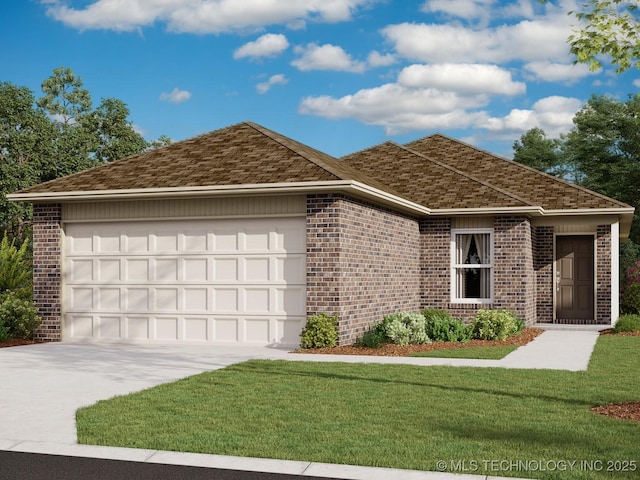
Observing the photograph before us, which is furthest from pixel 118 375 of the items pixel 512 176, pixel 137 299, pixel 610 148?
pixel 610 148

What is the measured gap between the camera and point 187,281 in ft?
55.9

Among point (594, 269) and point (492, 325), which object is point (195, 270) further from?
point (594, 269)

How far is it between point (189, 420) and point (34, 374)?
16.0 feet

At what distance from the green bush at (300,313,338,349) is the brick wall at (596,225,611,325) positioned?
1072 cm

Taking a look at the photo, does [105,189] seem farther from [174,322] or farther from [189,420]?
[189,420]

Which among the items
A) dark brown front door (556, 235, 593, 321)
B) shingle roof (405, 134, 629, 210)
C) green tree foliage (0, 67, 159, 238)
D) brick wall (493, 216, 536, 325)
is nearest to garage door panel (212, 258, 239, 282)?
brick wall (493, 216, 536, 325)

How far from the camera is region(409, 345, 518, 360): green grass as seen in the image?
1436cm

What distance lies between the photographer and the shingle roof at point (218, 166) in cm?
1622

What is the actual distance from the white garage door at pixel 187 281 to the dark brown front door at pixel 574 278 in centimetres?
1064

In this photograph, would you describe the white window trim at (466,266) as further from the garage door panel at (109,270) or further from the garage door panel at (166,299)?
the garage door panel at (109,270)

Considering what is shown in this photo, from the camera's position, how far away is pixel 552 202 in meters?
22.3

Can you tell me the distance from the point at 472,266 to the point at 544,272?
3.61 metres

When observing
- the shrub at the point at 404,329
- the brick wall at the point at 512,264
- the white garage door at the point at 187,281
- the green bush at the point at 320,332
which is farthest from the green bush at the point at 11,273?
the brick wall at the point at 512,264

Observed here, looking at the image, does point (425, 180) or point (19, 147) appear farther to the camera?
point (19, 147)
